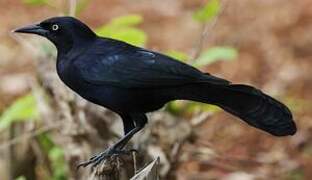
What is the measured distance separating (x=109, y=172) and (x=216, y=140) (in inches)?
156

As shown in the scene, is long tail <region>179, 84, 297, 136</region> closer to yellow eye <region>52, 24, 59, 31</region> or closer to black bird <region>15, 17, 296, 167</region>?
black bird <region>15, 17, 296, 167</region>

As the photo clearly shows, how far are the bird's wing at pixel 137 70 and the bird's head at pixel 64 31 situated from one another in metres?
0.09

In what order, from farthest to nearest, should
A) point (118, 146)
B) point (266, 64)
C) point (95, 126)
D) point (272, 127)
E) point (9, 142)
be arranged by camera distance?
point (266, 64)
point (9, 142)
point (95, 126)
point (118, 146)
point (272, 127)

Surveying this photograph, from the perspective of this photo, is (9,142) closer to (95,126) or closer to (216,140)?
(95,126)

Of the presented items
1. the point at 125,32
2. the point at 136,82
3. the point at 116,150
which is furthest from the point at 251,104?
the point at 125,32

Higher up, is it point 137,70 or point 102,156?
point 137,70

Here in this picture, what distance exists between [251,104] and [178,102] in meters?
1.94

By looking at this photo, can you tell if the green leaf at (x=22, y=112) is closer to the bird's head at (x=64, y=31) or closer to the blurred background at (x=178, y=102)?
the blurred background at (x=178, y=102)

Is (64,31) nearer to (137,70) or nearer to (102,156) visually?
Answer: (137,70)

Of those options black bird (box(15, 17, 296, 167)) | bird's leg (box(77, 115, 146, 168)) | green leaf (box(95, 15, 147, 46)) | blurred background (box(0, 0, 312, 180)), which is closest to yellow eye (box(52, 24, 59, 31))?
black bird (box(15, 17, 296, 167))

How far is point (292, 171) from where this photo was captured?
688cm

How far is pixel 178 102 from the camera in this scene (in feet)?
17.1

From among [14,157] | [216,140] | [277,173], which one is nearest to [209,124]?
[216,140]

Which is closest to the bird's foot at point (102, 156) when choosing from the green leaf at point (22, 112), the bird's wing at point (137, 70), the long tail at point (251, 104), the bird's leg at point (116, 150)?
the bird's leg at point (116, 150)
